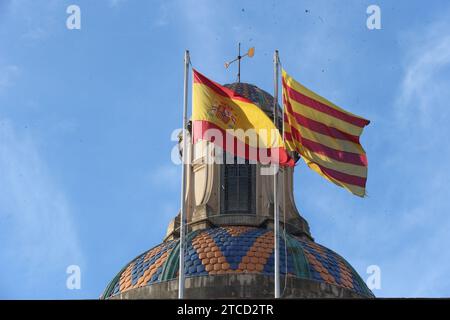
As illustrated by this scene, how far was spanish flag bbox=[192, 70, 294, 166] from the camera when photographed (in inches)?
1266

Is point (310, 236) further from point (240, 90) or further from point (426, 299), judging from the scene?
point (426, 299)

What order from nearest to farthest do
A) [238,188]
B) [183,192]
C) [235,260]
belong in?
[183,192], [235,260], [238,188]

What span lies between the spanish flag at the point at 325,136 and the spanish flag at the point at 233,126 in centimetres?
71

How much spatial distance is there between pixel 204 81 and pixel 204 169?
21979 mm

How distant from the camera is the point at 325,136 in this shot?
33.1 m

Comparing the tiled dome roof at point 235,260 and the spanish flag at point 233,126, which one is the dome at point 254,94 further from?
the spanish flag at point 233,126

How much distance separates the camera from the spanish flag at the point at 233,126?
32.2m

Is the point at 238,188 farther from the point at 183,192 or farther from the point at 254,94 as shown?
the point at 183,192

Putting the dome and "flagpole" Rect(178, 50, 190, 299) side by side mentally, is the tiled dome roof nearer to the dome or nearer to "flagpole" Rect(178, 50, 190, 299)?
the dome

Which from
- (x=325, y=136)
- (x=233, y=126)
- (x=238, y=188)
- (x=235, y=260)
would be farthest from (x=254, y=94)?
(x=233, y=126)

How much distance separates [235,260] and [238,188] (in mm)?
7891

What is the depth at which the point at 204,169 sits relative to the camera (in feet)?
179

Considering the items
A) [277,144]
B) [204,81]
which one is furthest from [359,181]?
[204,81]
